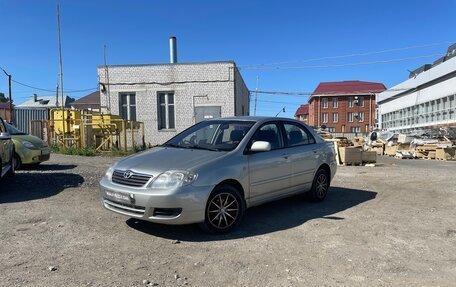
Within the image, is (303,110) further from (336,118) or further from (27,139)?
(27,139)

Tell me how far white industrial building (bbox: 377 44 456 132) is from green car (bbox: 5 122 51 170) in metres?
21.8

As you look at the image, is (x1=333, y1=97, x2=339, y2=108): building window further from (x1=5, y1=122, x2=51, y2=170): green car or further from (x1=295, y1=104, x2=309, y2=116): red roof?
(x1=5, y1=122, x2=51, y2=170): green car

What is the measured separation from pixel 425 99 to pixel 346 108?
Answer: 49259mm

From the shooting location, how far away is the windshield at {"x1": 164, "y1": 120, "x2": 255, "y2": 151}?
19.0 feet

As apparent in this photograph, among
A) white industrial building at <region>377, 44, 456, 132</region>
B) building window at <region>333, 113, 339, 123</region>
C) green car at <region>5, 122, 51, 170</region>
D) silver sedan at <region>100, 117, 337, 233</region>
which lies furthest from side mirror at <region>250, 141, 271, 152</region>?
building window at <region>333, 113, 339, 123</region>

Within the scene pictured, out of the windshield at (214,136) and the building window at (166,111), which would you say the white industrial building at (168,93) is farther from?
the windshield at (214,136)

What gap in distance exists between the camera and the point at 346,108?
76.8m

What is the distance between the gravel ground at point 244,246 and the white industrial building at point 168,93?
1624 cm

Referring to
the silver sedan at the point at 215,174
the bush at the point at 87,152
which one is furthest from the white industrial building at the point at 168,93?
the silver sedan at the point at 215,174

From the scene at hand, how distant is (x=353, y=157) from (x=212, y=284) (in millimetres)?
11574

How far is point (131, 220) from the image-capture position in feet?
19.0

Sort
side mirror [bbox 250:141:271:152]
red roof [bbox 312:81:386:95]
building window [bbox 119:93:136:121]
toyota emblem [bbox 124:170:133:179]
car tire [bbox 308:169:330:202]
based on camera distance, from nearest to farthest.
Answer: toyota emblem [bbox 124:170:133:179] → side mirror [bbox 250:141:271:152] → car tire [bbox 308:169:330:202] → building window [bbox 119:93:136:121] → red roof [bbox 312:81:386:95]

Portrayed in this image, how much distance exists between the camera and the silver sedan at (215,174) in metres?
4.83

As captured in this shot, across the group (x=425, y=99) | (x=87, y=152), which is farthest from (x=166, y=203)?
(x=425, y=99)
